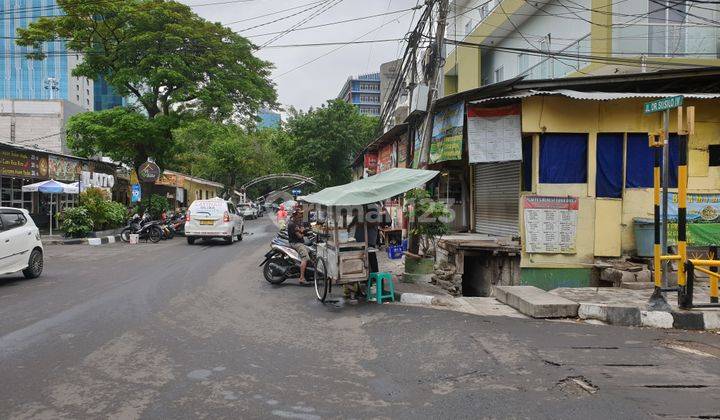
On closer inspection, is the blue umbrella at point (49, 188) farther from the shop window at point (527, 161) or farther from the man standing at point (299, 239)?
the shop window at point (527, 161)

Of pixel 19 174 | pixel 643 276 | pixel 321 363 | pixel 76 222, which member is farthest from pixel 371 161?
pixel 321 363

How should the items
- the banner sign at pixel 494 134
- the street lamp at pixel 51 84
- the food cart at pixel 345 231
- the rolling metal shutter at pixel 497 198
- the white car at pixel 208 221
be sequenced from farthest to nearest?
the street lamp at pixel 51 84 < the white car at pixel 208 221 < the rolling metal shutter at pixel 497 198 < the banner sign at pixel 494 134 < the food cart at pixel 345 231

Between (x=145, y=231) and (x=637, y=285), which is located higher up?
(x=145, y=231)

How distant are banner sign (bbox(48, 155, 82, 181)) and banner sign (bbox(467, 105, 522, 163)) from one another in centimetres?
2054

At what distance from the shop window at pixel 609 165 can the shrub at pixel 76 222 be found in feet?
61.4

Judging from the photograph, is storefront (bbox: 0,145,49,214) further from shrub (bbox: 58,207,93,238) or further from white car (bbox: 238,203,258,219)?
white car (bbox: 238,203,258,219)

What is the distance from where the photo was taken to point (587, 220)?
34.7 feet

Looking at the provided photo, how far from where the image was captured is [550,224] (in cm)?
1052

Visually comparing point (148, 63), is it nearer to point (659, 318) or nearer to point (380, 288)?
point (380, 288)

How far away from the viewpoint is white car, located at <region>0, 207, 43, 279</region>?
10.1 m

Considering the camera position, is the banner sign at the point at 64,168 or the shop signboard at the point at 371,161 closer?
the banner sign at the point at 64,168

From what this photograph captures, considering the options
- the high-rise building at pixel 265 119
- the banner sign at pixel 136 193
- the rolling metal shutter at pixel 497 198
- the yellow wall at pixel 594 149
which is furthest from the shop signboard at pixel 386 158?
the banner sign at pixel 136 193

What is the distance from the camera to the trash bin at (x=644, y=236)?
10.2 meters

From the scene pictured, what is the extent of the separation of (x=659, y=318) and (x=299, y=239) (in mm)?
6832
